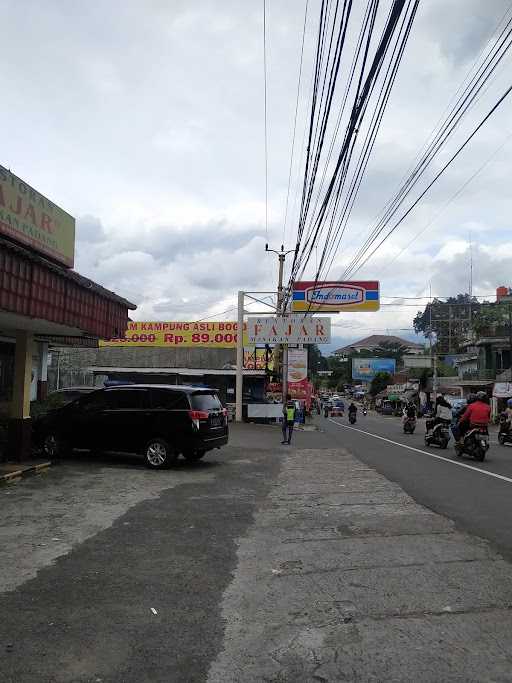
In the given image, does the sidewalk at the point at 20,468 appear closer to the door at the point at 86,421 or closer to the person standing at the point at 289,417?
the door at the point at 86,421

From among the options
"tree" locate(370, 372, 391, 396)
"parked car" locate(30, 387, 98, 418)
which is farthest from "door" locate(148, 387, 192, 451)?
"tree" locate(370, 372, 391, 396)

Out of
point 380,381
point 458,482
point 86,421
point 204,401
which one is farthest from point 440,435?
point 380,381

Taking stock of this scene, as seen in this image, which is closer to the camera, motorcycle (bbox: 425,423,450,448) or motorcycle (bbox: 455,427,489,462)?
motorcycle (bbox: 455,427,489,462)

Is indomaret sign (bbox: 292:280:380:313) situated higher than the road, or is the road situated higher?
indomaret sign (bbox: 292:280:380:313)

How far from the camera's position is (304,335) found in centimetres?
2831

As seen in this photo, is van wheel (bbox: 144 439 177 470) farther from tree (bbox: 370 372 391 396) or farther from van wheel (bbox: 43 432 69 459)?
tree (bbox: 370 372 391 396)

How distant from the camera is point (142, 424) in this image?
38.0ft

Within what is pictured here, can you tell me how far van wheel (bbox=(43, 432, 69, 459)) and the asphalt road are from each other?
690cm

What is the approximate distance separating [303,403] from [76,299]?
26532mm

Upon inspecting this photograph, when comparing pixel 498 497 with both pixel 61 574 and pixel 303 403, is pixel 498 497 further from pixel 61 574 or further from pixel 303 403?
pixel 303 403

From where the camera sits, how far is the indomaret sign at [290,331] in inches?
1113

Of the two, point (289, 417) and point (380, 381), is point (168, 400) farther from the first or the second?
point (380, 381)

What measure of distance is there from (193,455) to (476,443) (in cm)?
695

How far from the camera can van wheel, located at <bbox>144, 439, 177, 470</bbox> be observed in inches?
444
